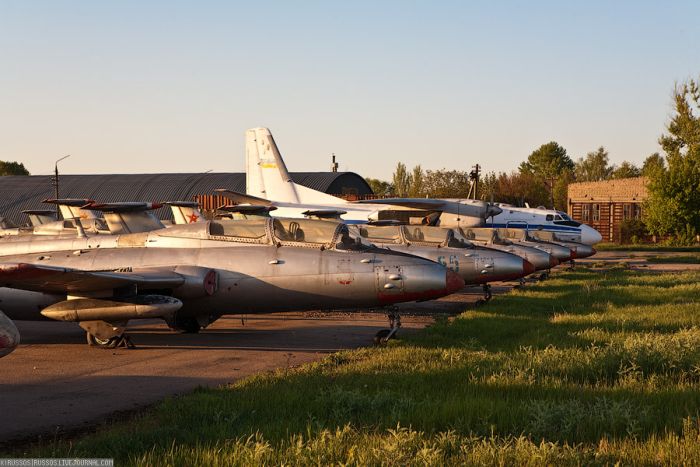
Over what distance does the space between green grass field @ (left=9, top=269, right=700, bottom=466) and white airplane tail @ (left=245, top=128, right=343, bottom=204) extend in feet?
98.0

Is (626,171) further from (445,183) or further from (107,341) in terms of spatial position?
(107,341)

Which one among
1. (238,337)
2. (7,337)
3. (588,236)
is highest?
(7,337)

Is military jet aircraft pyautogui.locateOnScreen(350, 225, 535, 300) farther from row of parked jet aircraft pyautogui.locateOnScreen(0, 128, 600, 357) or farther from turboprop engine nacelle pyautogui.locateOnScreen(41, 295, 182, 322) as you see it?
turboprop engine nacelle pyautogui.locateOnScreen(41, 295, 182, 322)

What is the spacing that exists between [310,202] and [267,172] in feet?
10.0

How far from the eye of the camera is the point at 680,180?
63.5 meters

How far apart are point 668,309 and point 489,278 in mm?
4749

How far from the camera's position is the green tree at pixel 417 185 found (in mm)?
110725

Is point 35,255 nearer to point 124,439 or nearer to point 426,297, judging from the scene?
point 426,297

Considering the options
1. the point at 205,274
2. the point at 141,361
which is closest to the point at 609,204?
the point at 205,274

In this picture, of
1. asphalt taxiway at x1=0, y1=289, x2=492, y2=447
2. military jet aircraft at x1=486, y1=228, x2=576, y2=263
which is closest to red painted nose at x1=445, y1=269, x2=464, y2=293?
asphalt taxiway at x1=0, y1=289, x2=492, y2=447

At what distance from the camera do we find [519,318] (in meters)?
17.9

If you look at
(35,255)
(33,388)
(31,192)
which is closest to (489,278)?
(35,255)

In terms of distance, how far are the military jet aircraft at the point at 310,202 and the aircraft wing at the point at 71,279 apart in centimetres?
2544

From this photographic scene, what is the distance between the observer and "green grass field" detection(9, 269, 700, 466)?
6.18m
